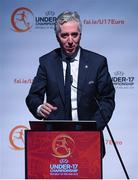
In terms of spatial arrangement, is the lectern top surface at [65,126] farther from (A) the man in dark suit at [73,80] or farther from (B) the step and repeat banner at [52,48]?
(B) the step and repeat banner at [52,48]

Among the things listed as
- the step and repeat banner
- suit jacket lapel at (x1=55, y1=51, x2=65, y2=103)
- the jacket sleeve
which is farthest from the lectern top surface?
the step and repeat banner

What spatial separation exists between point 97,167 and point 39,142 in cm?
28

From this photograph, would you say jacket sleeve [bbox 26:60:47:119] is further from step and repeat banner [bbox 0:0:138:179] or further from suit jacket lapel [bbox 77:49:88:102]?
step and repeat banner [bbox 0:0:138:179]

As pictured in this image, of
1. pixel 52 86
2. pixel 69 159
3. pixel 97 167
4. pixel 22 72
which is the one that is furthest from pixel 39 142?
pixel 22 72

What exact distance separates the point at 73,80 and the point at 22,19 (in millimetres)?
1136

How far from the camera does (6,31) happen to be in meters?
3.85

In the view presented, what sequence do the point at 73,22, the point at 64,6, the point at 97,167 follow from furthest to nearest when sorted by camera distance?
the point at 64,6 < the point at 73,22 < the point at 97,167

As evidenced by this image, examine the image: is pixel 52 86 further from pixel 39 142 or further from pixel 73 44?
pixel 39 142

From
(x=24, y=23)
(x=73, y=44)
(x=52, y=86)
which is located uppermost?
(x=24, y=23)

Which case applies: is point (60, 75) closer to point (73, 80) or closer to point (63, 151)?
point (73, 80)

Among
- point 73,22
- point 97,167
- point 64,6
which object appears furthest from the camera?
point 64,6

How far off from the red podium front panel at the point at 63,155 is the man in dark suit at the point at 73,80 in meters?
1.03

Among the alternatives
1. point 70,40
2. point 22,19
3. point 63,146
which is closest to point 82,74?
point 70,40

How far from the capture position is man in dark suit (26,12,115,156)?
2924 mm
